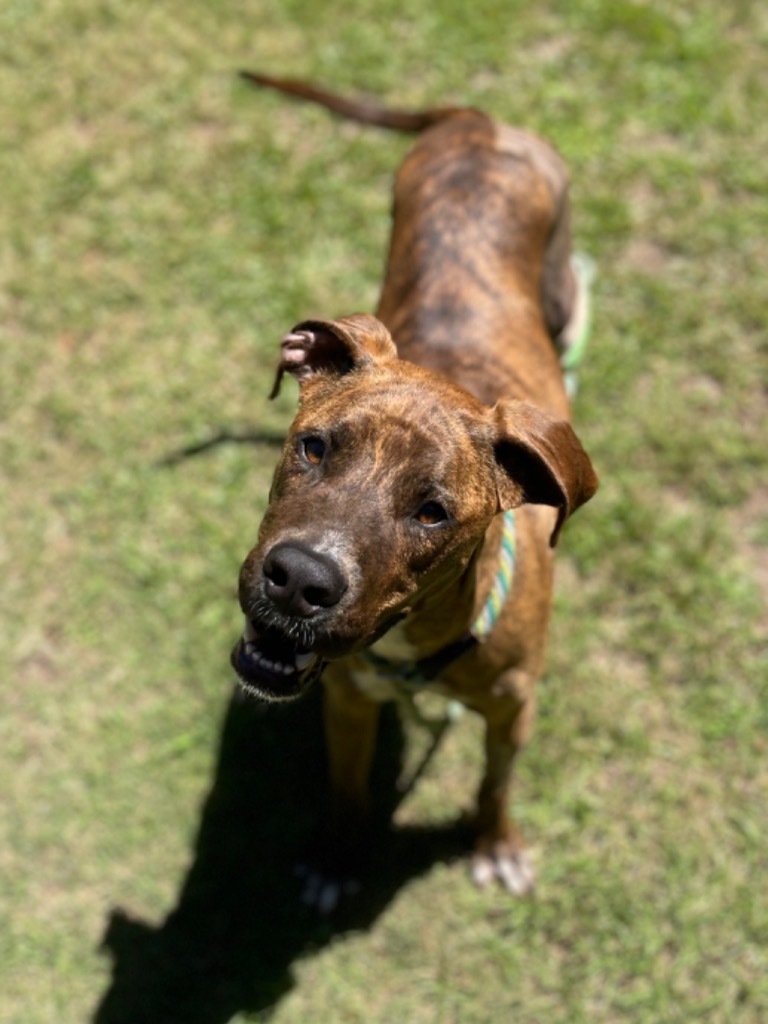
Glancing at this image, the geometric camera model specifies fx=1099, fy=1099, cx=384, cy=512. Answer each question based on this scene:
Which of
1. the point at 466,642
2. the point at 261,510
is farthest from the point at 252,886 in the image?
the point at 466,642

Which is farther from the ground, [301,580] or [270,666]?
[301,580]

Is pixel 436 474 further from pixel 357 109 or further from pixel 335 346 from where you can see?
pixel 357 109

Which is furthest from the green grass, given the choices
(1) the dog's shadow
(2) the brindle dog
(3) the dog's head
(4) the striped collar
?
(3) the dog's head

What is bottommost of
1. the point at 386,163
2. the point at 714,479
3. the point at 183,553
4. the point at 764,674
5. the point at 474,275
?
the point at 183,553

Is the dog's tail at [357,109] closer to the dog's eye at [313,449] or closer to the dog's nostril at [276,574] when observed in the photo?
the dog's eye at [313,449]

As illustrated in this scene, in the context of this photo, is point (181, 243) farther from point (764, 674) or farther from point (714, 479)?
point (764, 674)

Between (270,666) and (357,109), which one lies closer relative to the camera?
(270,666)

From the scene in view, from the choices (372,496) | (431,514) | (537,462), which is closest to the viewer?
(372,496)

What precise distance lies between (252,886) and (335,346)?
285 cm

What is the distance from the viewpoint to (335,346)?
3758 mm

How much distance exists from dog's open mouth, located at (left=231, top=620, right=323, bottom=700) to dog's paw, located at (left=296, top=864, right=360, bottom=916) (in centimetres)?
213

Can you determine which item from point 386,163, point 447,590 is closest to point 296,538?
point 447,590

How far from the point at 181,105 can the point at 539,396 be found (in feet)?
12.9

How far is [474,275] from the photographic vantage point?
4.63 meters
